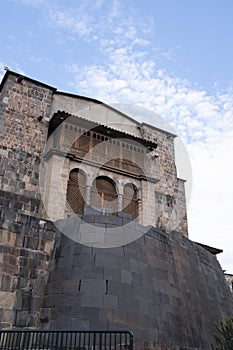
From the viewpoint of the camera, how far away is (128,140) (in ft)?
70.6

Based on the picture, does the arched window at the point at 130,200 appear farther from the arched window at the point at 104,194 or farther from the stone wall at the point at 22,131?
the stone wall at the point at 22,131

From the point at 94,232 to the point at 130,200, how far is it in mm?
8655

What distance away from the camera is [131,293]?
1130 cm

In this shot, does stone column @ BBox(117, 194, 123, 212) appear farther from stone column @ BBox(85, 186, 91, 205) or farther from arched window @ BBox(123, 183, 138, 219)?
stone column @ BBox(85, 186, 91, 205)

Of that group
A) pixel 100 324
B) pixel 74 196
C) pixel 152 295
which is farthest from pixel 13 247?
pixel 74 196

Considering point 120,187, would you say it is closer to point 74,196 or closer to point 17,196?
point 74,196

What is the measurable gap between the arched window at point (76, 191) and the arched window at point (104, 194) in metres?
0.60

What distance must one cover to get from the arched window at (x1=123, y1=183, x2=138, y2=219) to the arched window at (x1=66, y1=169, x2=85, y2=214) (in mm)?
2665

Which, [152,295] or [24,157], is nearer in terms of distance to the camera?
[152,295]

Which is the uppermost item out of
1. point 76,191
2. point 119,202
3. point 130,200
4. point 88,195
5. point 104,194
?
point 130,200

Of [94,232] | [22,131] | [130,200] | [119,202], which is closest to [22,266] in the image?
[94,232]

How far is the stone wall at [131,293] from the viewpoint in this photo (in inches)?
415

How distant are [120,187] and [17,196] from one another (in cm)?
621

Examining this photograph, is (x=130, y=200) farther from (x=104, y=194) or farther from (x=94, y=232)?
(x=94, y=232)
